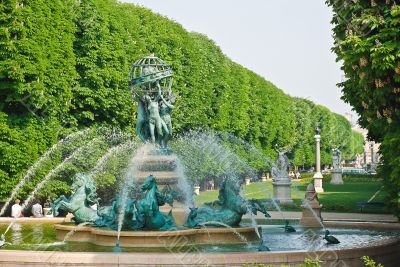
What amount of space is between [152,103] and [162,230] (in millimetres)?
5124

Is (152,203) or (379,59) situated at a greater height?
(379,59)

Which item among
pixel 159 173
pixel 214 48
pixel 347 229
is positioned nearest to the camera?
pixel 159 173

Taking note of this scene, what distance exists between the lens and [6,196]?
109 ft

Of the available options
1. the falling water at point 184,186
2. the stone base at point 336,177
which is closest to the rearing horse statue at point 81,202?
the falling water at point 184,186

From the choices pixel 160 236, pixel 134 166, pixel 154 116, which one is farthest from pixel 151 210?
pixel 154 116

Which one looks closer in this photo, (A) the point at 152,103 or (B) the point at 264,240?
(B) the point at 264,240

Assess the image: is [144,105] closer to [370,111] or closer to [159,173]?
[159,173]

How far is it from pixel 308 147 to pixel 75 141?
2746 inches

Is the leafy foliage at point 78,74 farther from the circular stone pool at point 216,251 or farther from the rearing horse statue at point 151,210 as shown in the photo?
the rearing horse statue at point 151,210

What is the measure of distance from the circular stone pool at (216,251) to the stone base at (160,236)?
0.26 m

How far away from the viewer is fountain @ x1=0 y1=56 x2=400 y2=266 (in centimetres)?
1518

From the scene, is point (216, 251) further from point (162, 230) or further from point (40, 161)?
point (40, 161)

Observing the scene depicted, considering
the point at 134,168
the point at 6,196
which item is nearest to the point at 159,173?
the point at 134,168

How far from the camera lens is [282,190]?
44.6 m
